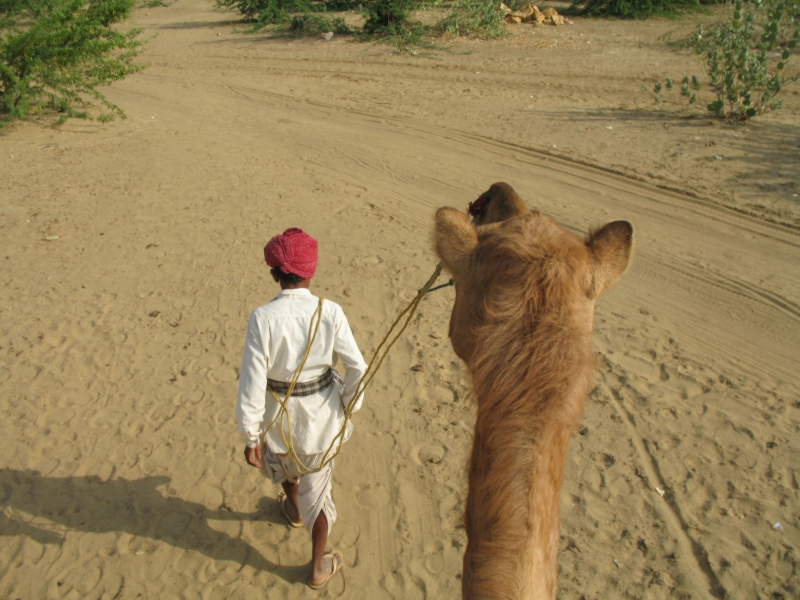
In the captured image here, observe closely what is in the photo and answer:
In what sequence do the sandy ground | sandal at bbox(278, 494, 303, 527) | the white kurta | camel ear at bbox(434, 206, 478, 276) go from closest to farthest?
camel ear at bbox(434, 206, 478, 276)
the white kurta
the sandy ground
sandal at bbox(278, 494, 303, 527)

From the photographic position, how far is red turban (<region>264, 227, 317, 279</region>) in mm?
2809

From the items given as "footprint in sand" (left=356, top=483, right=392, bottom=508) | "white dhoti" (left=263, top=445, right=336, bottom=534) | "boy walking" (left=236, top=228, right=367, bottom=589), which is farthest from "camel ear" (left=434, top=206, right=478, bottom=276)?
"footprint in sand" (left=356, top=483, right=392, bottom=508)

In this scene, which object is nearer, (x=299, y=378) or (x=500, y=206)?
(x=500, y=206)

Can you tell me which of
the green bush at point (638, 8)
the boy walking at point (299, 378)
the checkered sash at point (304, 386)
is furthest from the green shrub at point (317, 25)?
the checkered sash at point (304, 386)

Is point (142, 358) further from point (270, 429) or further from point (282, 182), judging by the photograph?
point (282, 182)

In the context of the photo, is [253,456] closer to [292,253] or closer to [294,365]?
[294,365]

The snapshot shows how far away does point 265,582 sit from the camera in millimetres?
3586

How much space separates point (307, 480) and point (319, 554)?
55cm

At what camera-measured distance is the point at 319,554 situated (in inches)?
A: 135

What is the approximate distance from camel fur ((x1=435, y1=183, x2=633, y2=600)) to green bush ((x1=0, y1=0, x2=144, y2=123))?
35.8ft

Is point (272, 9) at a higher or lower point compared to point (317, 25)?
higher

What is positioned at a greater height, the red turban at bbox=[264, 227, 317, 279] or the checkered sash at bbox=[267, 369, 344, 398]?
the red turban at bbox=[264, 227, 317, 279]

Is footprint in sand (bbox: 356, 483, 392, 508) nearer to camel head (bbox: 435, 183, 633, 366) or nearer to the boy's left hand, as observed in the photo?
the boy's left hand

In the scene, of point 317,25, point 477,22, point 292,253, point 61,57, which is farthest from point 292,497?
point 317,25
